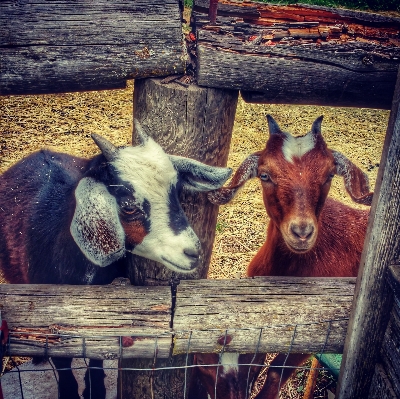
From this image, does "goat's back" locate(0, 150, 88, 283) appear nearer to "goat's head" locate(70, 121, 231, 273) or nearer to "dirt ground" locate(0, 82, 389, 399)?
"goat's head" locate(70, 121, 231, 273)

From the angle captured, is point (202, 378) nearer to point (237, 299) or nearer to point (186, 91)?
point (237, 299)

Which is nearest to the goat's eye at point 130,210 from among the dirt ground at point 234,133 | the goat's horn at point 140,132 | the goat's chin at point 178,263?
the goat's chin at point 178,263

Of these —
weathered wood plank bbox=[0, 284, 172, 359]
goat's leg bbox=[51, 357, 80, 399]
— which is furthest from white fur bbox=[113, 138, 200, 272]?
goat's leg bbox=[51, 357, 80, 399]

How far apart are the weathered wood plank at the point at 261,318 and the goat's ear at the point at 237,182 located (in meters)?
0.44

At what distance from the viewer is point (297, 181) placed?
2588 mm

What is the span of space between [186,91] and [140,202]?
0.56 m

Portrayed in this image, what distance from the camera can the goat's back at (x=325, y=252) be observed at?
2.99 metres

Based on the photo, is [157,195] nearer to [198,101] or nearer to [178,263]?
[178,263]

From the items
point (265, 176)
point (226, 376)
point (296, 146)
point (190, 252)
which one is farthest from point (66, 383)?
point (296, 146)

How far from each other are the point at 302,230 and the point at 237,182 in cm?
45

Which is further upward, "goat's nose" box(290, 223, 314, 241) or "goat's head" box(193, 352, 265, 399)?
"goat's nose" box(290, 223, 314, 241)

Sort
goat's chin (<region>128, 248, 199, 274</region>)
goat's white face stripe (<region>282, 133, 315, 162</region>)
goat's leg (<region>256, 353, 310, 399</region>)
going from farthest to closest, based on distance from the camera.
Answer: goat's leg (<region>256, 353, 310, 399</region>) < goat's white face stripe (<region>282, 133, 315, 162</region>) < goat's chin (<region>128, 248, 199, 274</region>)

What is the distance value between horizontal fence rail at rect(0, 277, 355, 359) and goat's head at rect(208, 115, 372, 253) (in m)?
0.36

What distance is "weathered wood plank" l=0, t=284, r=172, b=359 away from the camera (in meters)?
2.11
